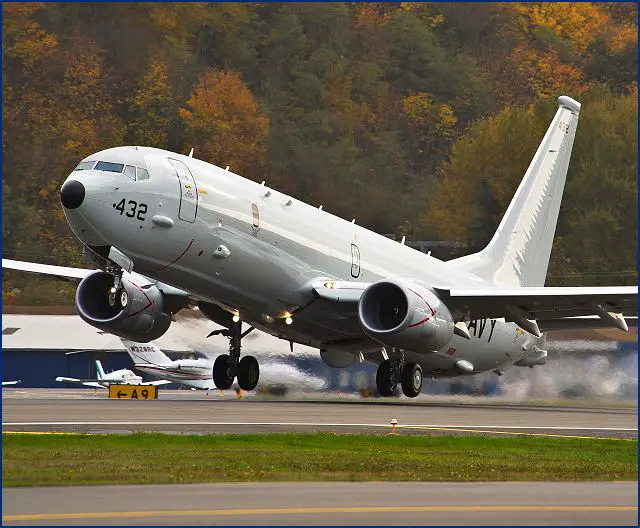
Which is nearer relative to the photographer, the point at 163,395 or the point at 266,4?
the point at 163,395

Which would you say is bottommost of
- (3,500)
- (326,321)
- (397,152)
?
(3,500)

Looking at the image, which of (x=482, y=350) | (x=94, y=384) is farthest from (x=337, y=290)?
(x=94, y=384)

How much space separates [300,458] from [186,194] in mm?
7844

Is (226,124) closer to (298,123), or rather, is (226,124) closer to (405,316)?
(298,123)

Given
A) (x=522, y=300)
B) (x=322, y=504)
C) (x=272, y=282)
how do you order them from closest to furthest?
(x=322, y=504)
(x=272, y=282)
(x=522, y=300)

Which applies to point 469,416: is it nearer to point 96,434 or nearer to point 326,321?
point 326,321

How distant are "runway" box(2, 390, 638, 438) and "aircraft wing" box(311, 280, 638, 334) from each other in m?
3.00

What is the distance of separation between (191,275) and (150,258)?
4.69 ft

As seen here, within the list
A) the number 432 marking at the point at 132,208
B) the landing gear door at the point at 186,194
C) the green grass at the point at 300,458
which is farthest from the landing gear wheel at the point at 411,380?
the number 432 marking at the point at 132,208

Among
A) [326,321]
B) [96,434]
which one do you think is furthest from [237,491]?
[326,321]

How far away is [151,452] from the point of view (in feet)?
88.4

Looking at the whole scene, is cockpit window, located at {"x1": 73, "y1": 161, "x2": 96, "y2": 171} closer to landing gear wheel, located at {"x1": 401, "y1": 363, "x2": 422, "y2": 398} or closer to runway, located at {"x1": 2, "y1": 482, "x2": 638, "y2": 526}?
landing gear wheel, located at {"x1": 401, "y1": 363, "x2": 422, "y2": 398}

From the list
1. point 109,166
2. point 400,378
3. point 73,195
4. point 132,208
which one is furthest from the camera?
point 400,378

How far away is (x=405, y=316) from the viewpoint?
35125 mm
